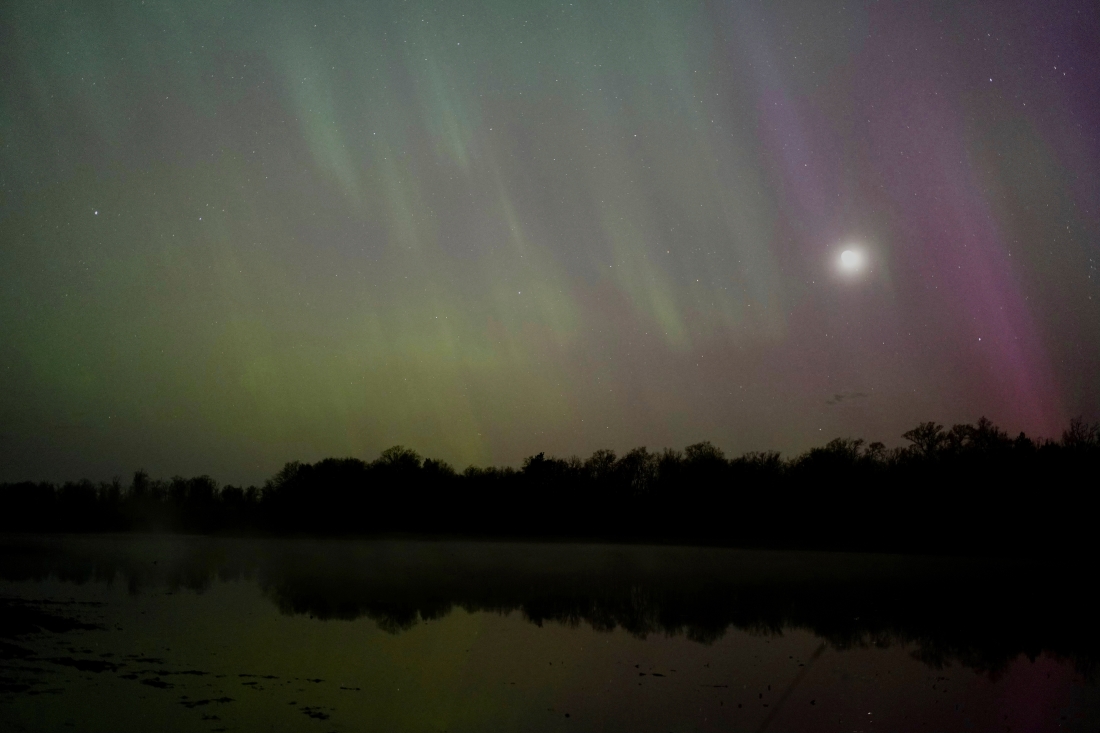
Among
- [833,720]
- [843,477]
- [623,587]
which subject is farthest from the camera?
[843,477]

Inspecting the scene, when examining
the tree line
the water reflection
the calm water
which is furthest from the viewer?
the tree line

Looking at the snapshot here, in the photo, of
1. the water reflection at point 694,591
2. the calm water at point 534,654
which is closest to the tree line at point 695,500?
the water reflection at point 694,591

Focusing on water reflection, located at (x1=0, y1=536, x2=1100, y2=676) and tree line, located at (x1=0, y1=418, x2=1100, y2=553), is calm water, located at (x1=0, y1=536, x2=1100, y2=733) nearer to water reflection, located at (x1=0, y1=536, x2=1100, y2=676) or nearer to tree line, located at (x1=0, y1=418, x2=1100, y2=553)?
water reflection, located at (x1=0, y1=536, x2=1100, y2=676)

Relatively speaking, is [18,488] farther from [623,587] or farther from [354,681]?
[354,681]

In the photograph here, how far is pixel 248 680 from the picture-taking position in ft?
42.2

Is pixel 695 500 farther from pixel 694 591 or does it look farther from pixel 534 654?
pixel 534 654

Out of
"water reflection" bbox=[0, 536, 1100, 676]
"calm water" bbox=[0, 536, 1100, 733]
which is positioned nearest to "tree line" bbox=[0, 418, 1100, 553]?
"water reflection" bbox=[0, 536, 1100, 676]

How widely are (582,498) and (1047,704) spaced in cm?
7733

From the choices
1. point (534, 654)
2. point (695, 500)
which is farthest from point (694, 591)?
point (695, 500)

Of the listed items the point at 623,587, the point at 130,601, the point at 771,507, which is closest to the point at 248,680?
the point at 130,601

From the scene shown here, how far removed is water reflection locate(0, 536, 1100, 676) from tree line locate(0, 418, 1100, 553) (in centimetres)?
1392

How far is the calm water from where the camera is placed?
1148 cm

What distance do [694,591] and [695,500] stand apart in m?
54.0

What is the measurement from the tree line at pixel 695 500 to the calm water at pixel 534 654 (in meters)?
31.8
